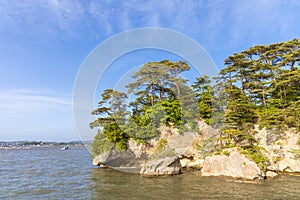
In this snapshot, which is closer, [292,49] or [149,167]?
[149,167]

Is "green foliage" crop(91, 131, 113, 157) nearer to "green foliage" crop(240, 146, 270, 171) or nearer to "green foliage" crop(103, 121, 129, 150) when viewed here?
"green foliage" crop(103, 121, 129, 150)

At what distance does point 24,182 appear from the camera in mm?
17438

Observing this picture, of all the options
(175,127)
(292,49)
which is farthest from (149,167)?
(292,49)

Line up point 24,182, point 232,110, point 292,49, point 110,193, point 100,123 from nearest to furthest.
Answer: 1. point 110,193
2. point 24,182
3. point 232,110
4. point 292,49
5. point 100,123

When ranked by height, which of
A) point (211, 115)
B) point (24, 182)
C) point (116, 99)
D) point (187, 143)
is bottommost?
point (24, 182)

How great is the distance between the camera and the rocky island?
18.7 m

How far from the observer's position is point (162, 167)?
58.5 ft

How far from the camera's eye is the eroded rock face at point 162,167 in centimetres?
1763

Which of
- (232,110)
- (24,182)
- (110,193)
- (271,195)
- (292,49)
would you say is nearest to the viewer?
(271,195)

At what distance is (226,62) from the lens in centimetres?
2553

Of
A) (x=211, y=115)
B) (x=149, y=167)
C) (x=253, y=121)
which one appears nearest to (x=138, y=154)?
(x=149, y=167)

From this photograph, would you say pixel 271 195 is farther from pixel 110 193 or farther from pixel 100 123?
pixel 100 123

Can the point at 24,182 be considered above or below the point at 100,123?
below

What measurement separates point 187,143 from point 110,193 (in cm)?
1205
